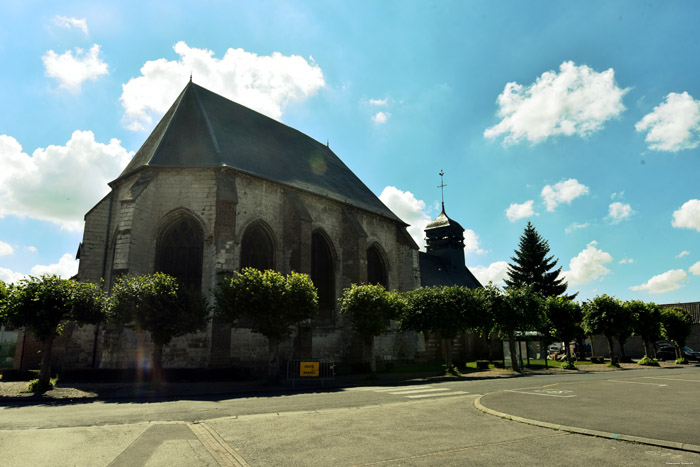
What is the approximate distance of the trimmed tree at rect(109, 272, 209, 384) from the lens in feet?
52.6

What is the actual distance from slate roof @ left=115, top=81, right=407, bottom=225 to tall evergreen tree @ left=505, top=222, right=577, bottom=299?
25428 mm

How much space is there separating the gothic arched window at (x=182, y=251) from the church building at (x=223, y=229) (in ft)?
0.16

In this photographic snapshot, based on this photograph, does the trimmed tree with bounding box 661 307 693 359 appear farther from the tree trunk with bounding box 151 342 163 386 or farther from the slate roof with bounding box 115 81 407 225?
the tree trunk with bounding box 151 342 163 386

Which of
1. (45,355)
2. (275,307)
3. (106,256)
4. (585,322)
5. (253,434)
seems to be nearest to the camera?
(253,434)

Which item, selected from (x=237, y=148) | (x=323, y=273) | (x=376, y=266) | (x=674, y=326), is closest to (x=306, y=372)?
(x=323, y=273)

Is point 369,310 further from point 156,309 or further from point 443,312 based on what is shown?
point 156,309

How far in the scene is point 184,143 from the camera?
22594 millimetres

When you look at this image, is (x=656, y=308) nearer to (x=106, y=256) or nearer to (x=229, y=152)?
(x=229, y=152)

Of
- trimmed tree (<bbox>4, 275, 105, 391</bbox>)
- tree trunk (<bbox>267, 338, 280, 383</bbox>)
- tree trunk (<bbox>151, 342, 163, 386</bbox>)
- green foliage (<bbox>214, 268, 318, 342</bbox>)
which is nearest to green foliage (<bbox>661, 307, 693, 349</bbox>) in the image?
green foliage (<bbox>214, 268, 318, 342</bbox>)

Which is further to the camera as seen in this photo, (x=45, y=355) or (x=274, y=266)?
(x=274, y=266)

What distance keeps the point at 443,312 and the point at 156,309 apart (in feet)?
44.7

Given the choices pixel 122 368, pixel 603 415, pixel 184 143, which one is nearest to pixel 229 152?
pixel 184 143

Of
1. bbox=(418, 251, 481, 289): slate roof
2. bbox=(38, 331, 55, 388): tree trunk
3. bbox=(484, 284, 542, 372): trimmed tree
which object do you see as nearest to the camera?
bbox=(38, 331, 55, 388): tree trunk

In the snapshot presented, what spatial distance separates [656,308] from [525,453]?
36.2m
